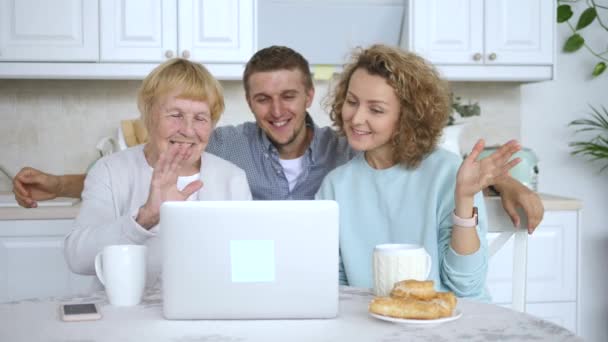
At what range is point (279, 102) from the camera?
244 cm

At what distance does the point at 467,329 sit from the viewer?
1.35 meters

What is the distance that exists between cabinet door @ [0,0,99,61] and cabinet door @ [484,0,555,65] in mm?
1615

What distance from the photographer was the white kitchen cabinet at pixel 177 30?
3232mm

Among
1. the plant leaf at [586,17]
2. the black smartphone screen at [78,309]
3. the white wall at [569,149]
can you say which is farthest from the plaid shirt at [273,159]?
the plant leaf at [586,17]

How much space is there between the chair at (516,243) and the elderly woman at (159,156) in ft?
2.15

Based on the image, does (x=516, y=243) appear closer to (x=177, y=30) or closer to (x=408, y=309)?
(x=408, y=309)

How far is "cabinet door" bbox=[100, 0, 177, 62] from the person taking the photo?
3230mm

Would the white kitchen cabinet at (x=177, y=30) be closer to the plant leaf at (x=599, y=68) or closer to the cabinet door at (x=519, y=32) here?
the cabinet door at (x=519, y=32)

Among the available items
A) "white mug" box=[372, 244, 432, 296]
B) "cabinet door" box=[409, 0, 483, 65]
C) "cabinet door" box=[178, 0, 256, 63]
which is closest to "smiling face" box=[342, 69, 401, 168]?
"white mug" box=[372, 244, 432, 296]

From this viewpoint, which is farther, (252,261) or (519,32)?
(519,32)

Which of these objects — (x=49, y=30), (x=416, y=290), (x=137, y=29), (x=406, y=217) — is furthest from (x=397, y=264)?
(x=49, y=30)

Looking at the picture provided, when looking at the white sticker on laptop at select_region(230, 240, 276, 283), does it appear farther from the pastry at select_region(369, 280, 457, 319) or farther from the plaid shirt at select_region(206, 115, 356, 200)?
the plaid shirt at select_region(206, 115, 356, 200)

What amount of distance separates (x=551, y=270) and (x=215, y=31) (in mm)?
1635

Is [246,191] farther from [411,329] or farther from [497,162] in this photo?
[411,329]
